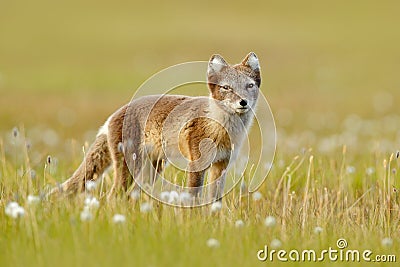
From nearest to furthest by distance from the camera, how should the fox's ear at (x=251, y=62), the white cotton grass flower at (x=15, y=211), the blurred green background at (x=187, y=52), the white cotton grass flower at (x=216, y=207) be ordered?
the white cotton grass flower at (x=15, y=211)
the white cotton grass flower at (x=216, y=207)
the fox's ear at (x=251, y=62)
the blurred green background at (x=187, y=52)

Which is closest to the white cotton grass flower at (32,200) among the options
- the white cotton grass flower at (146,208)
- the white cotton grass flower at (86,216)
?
the white cotton grass flower at (86,216)

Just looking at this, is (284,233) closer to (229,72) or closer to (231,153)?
(231,153)

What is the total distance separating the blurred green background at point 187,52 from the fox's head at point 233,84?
9.42 m

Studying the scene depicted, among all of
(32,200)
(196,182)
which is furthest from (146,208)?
(196,182)

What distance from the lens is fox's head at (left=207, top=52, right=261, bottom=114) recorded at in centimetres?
706

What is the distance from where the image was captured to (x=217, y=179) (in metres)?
7.20

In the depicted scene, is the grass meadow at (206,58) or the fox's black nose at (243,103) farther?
the fox's black nose at (243,103)

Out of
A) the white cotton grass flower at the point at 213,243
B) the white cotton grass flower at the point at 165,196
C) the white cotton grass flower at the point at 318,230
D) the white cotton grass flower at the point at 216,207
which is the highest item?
the white cotton grass flower at the point at 165,196

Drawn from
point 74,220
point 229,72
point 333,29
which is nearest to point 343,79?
point 333,29

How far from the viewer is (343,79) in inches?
1113

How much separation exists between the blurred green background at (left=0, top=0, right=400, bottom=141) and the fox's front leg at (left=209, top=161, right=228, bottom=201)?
30.5ft

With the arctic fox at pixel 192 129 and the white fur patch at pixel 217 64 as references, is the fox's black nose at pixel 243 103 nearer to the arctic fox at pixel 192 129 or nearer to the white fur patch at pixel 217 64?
the arctic fox at pixel 192 129

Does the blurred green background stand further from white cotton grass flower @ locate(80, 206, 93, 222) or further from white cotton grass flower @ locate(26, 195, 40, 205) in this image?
white cotton grass flower @ locate(80, 206, 93, 222)

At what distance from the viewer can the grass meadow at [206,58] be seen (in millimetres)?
5441
